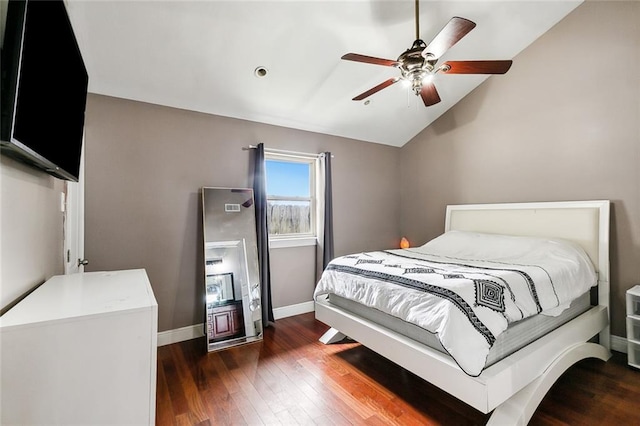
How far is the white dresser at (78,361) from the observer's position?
878 mm

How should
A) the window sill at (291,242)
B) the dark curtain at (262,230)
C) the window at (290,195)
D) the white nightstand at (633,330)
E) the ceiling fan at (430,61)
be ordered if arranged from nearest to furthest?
the ceiling fan at (430,61) → the white nightstand at (633,330) → the dark curtain at (262,230) → the window sill at (291,242) → the window at (290,195)

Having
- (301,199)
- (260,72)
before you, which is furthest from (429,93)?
(301,199)

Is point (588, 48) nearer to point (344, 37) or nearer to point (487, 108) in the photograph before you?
point (487, 108)

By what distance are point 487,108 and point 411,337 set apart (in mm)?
3041

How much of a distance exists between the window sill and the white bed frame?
1036 mm

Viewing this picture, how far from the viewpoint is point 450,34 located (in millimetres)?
1834

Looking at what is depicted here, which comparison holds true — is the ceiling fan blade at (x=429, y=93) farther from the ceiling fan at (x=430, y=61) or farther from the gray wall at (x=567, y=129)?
the gray wall at (x=567, y=129)

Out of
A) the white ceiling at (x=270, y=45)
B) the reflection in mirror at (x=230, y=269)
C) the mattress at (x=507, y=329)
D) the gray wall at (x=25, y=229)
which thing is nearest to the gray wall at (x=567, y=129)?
the white ceiling at (x=270, y=45)

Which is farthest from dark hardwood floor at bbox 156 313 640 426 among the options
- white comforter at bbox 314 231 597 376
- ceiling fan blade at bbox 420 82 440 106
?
ceiling fan blade at bbox 420 82 440 106

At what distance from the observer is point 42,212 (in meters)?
1.50

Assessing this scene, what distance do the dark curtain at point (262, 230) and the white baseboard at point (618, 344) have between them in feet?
10.9

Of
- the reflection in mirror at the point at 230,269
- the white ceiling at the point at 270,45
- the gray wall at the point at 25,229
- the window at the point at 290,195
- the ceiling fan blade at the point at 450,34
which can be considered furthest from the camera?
the window at the point at 290,195

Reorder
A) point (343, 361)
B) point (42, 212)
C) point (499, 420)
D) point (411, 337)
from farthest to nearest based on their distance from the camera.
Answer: point (343, 361), point (411, 337), point (499, 420), point (42, 212)

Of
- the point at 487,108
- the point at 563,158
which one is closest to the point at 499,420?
A: the point at 563,158
